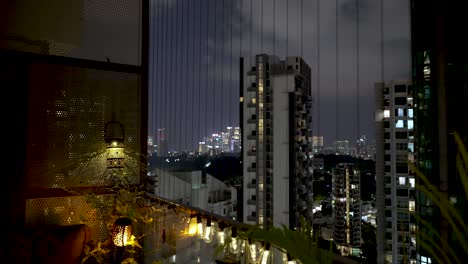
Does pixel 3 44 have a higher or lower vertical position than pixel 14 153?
higher

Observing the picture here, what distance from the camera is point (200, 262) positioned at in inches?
135

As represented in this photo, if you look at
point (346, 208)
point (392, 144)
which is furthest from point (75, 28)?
point (346, 208)

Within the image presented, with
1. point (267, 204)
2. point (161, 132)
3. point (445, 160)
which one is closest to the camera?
point (445, 160)

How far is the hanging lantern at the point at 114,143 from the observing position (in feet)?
11.2

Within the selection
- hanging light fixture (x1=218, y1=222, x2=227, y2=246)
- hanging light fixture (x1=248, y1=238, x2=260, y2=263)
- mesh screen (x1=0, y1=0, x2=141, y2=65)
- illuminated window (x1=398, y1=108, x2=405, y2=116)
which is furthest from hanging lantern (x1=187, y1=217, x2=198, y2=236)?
illuminated window (x1=398, y1=108, x2=405, y2=116)

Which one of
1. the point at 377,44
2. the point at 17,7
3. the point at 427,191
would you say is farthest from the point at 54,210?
the point at 377,44

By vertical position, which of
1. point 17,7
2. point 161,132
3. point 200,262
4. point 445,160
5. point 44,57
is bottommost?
point 200,262

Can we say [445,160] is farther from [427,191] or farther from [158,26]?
[158,26]

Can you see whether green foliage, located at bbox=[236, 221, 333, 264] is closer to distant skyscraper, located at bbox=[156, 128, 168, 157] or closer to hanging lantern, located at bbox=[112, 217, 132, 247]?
hanging lantern, located at bbox=[112, 217, 132, 247]

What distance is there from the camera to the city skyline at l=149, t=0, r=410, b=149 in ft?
16.3

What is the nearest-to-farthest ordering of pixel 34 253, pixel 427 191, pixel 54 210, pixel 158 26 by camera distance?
1. pixel 427 191
2. pixel 34 253
3. pixel 54 210
4. pixel 158 26

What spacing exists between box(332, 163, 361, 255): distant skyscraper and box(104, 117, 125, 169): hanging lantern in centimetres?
3638

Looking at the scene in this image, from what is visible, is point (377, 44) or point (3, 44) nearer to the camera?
point (3, 44)

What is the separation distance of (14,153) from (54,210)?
598mm
